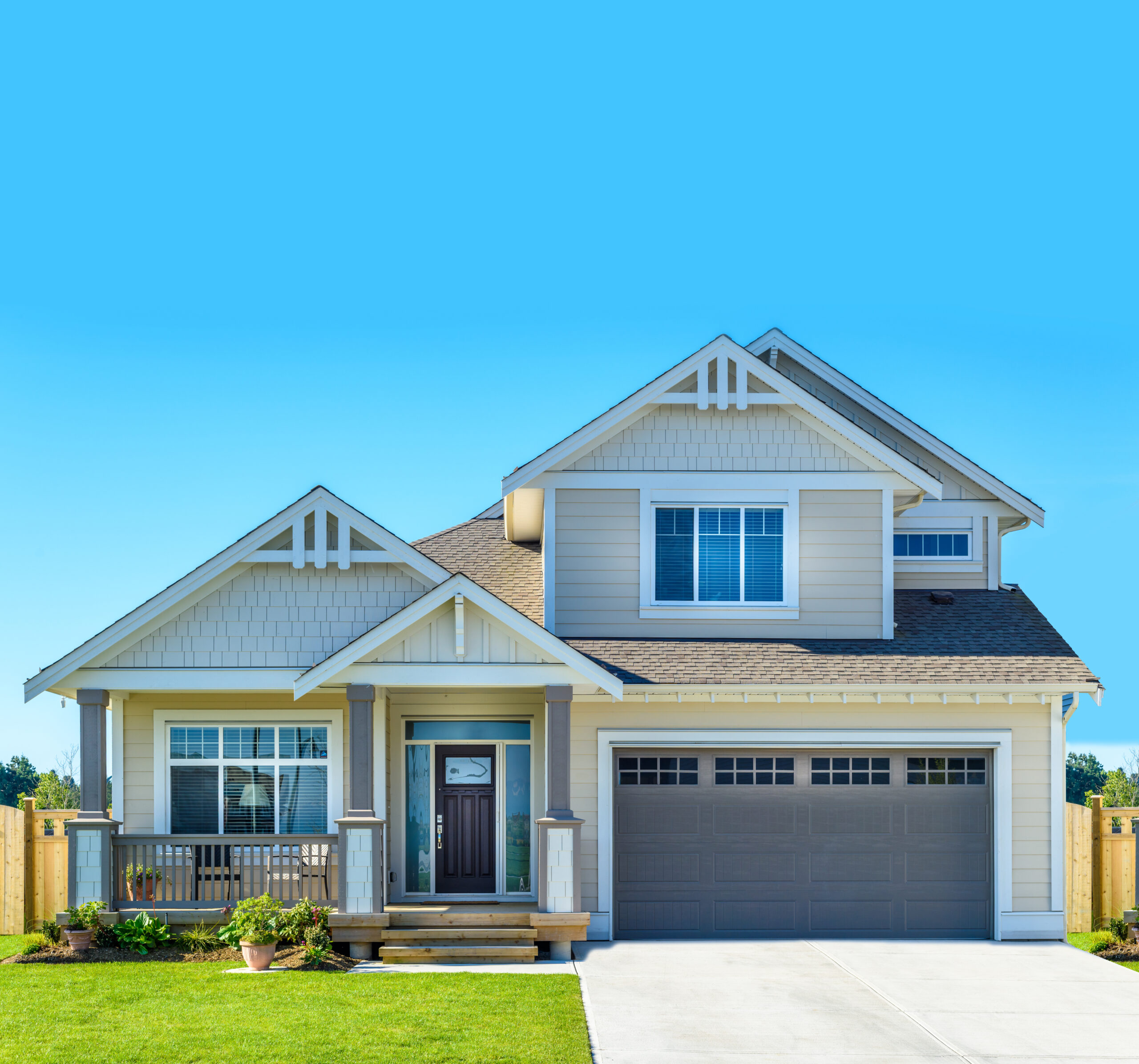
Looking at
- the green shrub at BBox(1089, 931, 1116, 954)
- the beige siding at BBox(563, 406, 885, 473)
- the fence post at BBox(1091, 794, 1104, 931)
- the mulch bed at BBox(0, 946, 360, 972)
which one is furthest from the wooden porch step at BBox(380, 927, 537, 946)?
the fence post at BBox(1091, 794, 1104, 931)

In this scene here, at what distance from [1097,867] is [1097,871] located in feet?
0.15

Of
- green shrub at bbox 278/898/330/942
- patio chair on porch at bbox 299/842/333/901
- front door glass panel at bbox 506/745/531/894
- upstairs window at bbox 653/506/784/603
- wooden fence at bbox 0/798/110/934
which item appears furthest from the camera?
wooden fence at bbox 0/798/110/934

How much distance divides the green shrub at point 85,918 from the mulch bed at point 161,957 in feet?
0.77

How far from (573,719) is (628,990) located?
→ 401cm

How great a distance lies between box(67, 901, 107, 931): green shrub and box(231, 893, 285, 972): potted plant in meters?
1.66

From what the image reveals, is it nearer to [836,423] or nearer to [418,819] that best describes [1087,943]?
[836,423]

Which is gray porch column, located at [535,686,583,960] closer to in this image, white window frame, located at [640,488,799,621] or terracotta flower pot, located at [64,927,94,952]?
white window frame, located at [640,488,799,621]

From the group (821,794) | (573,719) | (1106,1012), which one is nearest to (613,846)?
(573,719)

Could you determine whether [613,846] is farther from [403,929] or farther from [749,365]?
[749,365]

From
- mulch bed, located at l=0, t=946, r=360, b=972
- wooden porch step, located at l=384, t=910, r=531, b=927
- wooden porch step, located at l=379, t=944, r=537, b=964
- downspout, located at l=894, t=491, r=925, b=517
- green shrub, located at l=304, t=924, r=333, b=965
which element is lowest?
mulch bed, located at l=0, t=946, r=360, b=972

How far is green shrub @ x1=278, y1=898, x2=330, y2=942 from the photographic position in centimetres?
1345

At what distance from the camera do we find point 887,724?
15.3 m

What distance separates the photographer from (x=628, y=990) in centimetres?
1176

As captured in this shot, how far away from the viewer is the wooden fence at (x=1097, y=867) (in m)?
16.4
